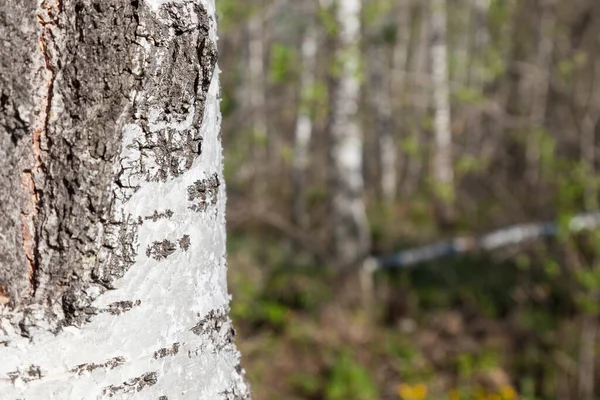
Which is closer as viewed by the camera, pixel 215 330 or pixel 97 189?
pixel 97 189

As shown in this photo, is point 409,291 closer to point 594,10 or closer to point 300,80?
point 594,10

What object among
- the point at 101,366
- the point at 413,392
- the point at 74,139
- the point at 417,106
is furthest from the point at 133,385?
the point at 417,106

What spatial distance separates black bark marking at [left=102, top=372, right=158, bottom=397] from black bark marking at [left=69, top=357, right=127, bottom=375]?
0.02m

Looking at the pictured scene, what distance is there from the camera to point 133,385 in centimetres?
71

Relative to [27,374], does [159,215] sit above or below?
above

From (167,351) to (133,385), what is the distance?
0.06 meters

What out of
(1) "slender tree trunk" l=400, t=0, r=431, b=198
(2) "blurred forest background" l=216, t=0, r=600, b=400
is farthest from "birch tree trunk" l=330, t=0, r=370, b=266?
(1) "slender tree trunk" l=400, t=0, r=431, b=198

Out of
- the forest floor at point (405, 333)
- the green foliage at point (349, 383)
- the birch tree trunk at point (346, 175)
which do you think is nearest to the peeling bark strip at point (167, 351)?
the forest floor at point (405, 333)

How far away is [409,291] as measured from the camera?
623 centimetres

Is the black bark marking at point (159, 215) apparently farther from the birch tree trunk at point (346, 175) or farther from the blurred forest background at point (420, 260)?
the birch tree trunk at point (346, 175)

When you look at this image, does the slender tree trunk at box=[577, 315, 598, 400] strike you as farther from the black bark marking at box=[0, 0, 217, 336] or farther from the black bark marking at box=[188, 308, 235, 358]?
the black bark marking at box=[0, 0, 217, 336]

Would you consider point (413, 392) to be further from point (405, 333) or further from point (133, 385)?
point (133, 385)

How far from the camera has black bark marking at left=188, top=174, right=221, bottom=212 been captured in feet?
2.48

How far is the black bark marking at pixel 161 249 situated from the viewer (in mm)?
713
